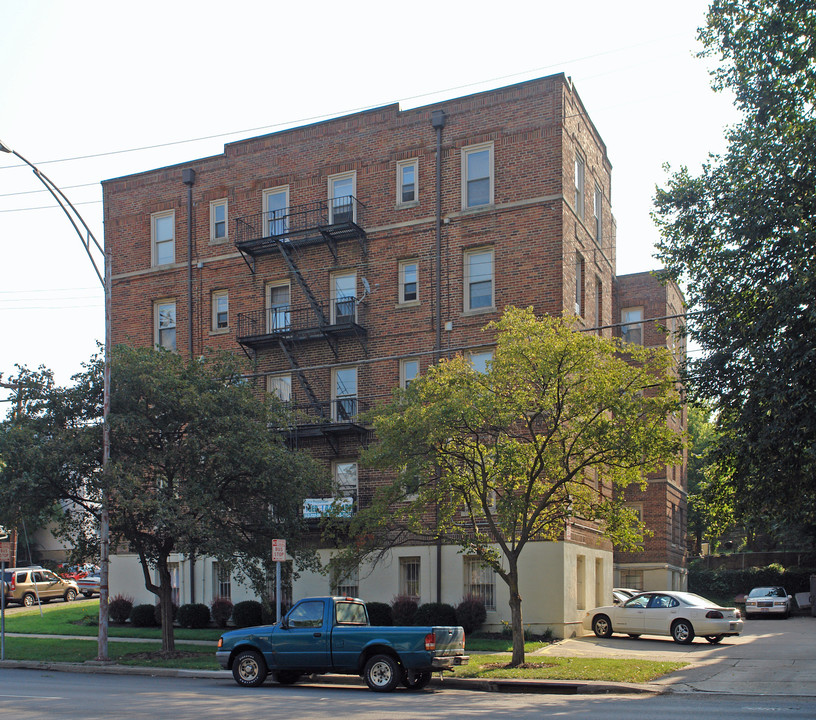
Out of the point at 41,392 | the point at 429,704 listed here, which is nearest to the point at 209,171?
the point at 41,392

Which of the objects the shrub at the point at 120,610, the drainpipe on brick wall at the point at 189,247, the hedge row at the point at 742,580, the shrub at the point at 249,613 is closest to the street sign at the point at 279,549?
the shrub at the point at 249,613

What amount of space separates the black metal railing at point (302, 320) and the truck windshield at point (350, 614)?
13.4 meters

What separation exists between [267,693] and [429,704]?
337cm

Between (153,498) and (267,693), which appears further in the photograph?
(153,498)

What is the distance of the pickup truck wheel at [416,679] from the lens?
16828 mm

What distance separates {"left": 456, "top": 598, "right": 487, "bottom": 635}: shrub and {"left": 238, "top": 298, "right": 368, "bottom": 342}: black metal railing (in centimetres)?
935

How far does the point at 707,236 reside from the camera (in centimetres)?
1962

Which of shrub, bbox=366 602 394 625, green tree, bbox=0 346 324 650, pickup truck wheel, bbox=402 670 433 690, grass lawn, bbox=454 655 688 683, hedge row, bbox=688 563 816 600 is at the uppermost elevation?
green tree, bbox=0 346 324 650

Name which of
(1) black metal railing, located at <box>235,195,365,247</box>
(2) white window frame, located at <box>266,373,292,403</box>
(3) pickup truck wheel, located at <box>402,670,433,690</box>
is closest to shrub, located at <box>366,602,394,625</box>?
(2) white window frame, located at <box>266,373,292,403</box>

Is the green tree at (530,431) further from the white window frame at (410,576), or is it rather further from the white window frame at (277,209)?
the white window frame at (277,209)

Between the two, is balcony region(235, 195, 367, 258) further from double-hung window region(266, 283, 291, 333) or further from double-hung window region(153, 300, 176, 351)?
double-hung window region(153, 300, 176, 351)

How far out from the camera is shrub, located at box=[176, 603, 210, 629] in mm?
31391

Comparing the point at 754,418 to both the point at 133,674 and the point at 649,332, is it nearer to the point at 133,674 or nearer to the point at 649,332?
the point at 133,674

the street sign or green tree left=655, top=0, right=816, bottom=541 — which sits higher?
green tree left=655, top=0, right=816, bottom=541
